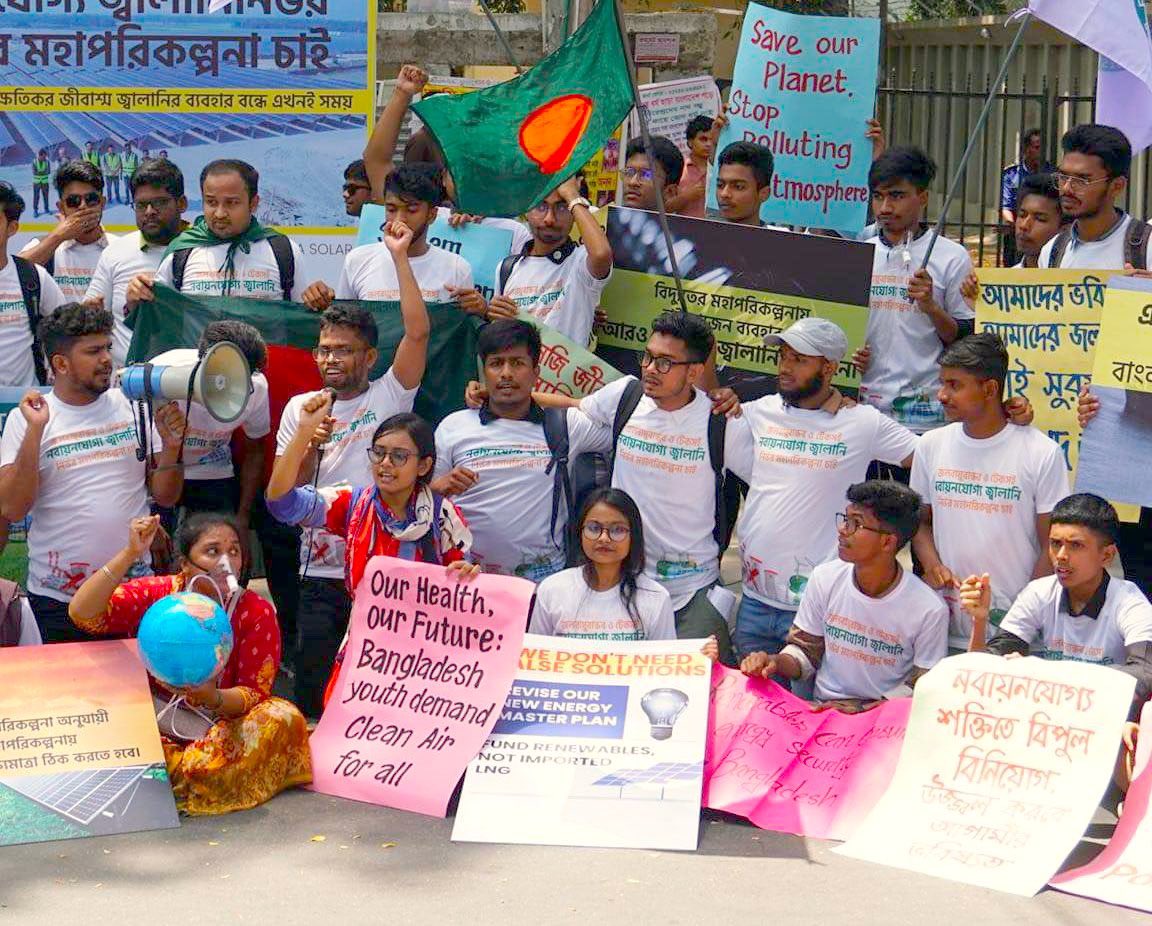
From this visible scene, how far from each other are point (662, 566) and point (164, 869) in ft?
7.35

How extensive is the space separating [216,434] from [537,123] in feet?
5.80

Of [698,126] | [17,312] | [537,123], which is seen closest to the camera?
[537,123]

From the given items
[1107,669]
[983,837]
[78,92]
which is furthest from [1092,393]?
[78,92]

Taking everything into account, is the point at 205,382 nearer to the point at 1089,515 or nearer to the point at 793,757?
the point at 793,757

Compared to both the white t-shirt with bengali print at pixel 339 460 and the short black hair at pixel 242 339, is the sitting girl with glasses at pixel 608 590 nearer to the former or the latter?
the white t-shirt with bengali print at pixel 339 460

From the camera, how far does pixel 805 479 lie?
6789mm

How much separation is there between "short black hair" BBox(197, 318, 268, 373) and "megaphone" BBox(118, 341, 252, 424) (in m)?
0.39

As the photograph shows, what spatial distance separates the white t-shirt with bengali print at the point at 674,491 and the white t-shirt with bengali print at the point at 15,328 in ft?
8.38

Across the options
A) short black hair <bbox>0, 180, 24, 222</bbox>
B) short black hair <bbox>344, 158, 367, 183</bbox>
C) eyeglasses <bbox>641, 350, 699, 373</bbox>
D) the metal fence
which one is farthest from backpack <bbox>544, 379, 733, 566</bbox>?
the metal fence

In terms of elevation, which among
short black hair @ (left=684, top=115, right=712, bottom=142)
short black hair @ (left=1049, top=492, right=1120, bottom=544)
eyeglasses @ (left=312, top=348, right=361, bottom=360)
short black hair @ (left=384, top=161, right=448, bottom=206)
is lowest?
short black hair @ (left=1049, top=492, right=1120, bottom=544)

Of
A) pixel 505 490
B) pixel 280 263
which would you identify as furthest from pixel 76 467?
pixel 505 490

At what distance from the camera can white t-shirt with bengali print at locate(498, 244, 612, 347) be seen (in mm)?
7586

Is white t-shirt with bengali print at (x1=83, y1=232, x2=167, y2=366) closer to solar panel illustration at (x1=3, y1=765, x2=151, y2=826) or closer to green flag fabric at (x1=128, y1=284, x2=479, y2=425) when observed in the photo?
green flag fabric at (x1=128, y1=284, x2=479, y2=425)

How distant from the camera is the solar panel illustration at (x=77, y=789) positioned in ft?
19.0
